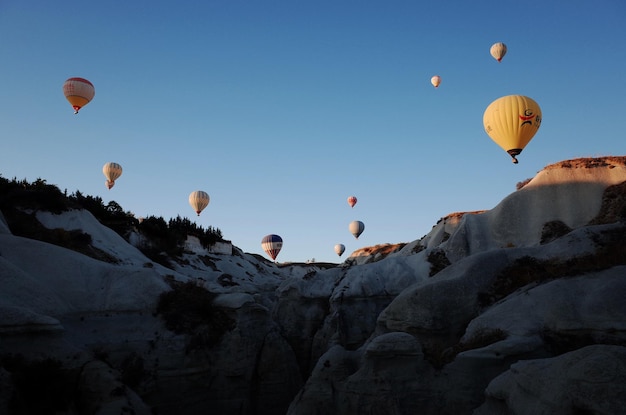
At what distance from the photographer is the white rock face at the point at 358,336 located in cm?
1158

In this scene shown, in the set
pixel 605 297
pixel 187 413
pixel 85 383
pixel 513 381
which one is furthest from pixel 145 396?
pixel 605 297

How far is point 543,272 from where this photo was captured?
17.0 meters

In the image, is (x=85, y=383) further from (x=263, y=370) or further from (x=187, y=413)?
(x=263, y=370)

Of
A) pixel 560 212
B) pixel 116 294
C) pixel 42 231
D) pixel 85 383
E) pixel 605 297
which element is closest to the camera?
pixel 605 297

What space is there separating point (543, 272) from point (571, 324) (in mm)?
4741

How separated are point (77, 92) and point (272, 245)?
3662 cm

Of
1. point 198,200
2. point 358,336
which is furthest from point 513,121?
point 198,200

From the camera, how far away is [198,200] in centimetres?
6203

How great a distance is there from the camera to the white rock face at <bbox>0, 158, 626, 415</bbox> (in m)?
11.6

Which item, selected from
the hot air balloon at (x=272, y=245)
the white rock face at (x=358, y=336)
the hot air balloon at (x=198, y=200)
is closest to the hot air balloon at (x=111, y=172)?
the hot air balloon at (x=198, y=200)

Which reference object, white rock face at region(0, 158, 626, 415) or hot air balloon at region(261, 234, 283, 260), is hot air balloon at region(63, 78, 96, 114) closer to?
white rock face at region(0, 158, 626, 415)

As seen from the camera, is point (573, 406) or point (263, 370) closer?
point (573, 406)

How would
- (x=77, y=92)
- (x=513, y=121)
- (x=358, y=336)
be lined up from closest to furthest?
1. (x=358, y=336)
2. (x=513, y=121)
3. (x=77, y=92)

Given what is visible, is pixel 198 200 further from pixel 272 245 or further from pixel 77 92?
pixel 77 92
